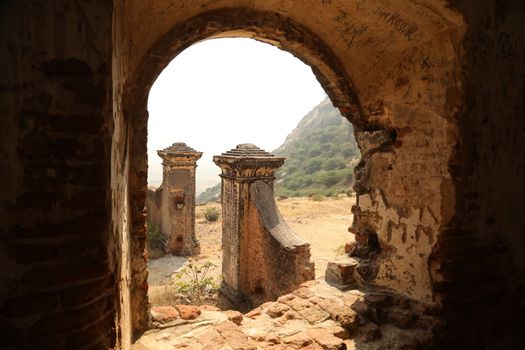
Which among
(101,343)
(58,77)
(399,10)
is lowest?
(101,343)

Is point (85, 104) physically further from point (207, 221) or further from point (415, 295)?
point (207, 221)

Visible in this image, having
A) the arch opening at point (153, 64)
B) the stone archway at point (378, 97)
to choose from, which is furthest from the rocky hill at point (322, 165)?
the arch opening at point (153, 64)

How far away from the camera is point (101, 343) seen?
1456 mm

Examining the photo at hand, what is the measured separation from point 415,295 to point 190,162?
1023 centimetres

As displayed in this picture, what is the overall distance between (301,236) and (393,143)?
1112cm

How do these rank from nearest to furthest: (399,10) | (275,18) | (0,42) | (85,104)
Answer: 1. (0,42)
2. (85,104)
3. (399,10)
4. (275,18)

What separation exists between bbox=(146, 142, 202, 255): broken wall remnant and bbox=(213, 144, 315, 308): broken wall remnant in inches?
177

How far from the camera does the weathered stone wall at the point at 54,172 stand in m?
1.25

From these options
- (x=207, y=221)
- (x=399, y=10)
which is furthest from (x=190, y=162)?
(x=399, y=10)

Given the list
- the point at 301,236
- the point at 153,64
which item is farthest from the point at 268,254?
the point at 301,236

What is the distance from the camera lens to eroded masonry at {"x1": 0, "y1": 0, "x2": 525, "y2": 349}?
58.9 inches

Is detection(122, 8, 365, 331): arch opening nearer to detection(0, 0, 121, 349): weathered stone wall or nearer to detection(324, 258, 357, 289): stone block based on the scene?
detection(0, 0, 121, 349): weathered stone wall

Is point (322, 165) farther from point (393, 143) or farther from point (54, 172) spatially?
point (54, 172)

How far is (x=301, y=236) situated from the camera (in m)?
14.0
